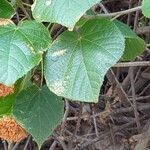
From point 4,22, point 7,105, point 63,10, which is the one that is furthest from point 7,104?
point 63,10

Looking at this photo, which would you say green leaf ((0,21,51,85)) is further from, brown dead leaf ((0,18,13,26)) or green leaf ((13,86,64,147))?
green leaf ((13,86,64,147))

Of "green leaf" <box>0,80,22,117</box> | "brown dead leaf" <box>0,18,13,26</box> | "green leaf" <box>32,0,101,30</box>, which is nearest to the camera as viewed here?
"green leaf" <box>32,0,101,30</box>

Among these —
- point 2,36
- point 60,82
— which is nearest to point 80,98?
point 60,82

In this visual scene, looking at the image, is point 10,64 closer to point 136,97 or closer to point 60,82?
point 60,82

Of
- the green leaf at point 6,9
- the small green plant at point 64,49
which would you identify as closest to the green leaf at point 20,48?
the small green plant at point 64,49

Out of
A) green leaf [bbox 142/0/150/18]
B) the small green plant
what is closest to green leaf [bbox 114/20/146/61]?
the small green plant

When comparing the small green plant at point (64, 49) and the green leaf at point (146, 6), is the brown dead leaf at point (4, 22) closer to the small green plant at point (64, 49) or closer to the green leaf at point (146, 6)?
the small green plant at point (64, 49)

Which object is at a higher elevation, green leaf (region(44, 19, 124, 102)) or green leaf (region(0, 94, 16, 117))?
green leaf (region(44, 19, 124, 102))
